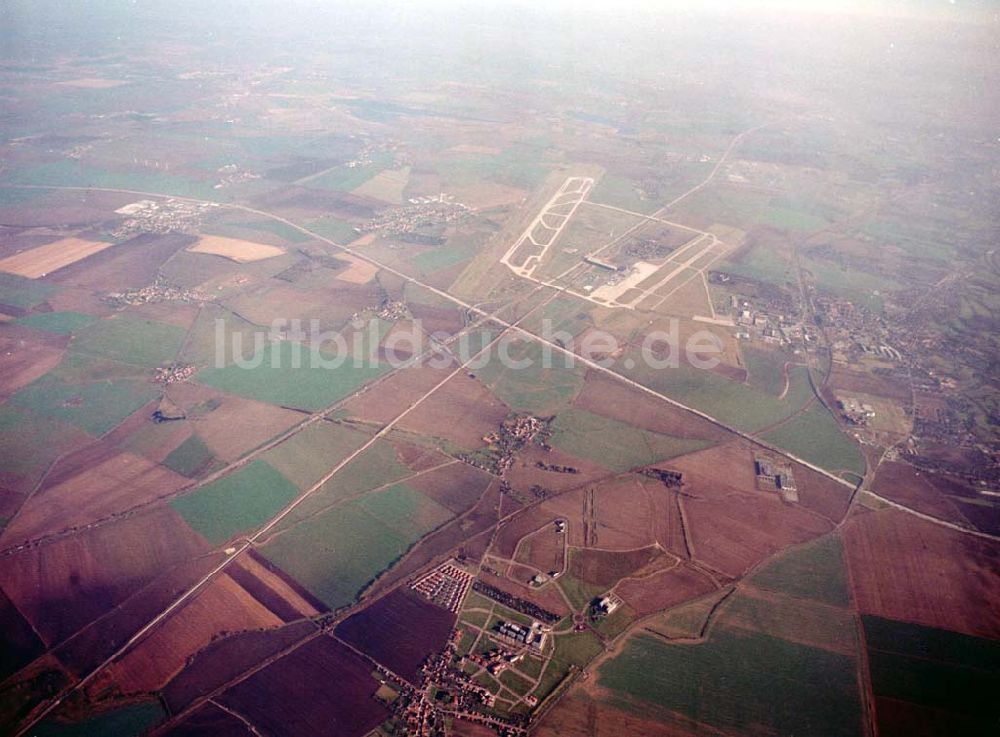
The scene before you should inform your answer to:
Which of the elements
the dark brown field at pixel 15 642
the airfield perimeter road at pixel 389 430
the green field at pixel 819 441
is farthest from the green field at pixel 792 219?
the dark brown field at pixel 15 642

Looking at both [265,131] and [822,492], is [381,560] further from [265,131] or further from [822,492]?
[265,131]

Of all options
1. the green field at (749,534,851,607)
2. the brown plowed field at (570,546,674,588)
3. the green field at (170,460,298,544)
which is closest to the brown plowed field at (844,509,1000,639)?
the green field at (749,534,851,607)

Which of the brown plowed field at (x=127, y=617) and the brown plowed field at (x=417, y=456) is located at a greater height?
the brown plowed field at (x=417, y=456)

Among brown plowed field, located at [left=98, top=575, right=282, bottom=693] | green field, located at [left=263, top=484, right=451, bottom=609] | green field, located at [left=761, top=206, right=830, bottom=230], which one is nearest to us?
brown plowed field, located at [left=98, top=575, right=282, bottom=693]

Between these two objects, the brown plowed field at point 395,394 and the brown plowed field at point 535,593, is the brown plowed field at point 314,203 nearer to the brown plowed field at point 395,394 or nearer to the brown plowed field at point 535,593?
the brown plowed field at point 395,394

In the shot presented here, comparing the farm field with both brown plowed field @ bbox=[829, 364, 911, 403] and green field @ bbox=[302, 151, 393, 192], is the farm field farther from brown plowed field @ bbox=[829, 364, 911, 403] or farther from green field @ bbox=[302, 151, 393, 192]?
brown plowed field @ bbox=[829, 364, 911, 403]

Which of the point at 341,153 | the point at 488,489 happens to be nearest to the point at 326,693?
the point at 488,489
